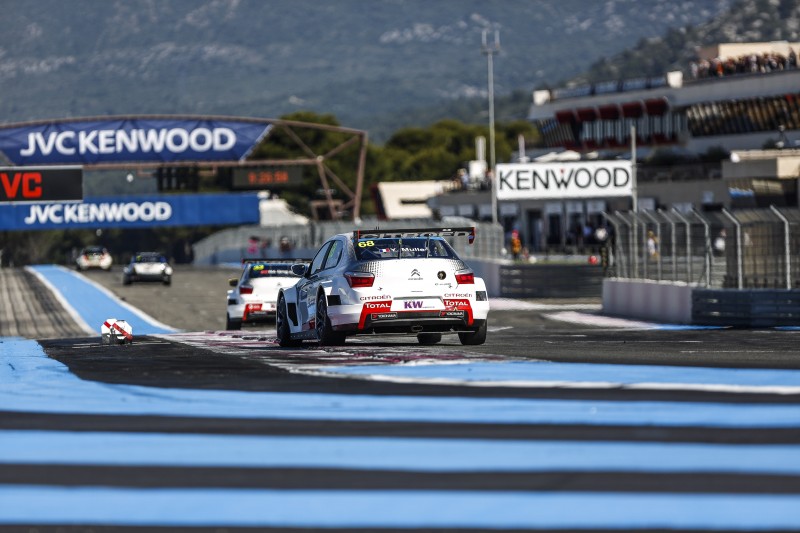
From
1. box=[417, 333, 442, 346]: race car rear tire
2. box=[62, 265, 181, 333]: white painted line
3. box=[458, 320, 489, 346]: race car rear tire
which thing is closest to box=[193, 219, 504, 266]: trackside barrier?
box=[62, 265, 181, 333]: white painted line

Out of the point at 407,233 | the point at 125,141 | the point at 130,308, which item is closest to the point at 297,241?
the point at 125,141

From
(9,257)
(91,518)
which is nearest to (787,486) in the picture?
(91,518)

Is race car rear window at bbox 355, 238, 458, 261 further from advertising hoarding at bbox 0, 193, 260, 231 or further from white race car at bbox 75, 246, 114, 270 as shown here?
advertising hoarding at bbox 0, 193, 260, 231

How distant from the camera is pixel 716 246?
27.4m

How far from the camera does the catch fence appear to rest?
81.0ft

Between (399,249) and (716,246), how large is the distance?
38.5 ft

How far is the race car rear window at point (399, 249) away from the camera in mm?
17078

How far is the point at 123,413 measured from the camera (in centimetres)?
1081

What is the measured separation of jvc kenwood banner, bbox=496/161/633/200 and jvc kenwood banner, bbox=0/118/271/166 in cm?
3360

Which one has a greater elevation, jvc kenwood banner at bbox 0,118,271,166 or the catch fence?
jvc kenwood banner at bbox 0,118,271,166

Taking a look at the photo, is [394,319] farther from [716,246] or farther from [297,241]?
[297,241]

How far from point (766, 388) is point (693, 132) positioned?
3053 inches

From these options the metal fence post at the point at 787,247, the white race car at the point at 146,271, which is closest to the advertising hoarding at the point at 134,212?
the white race car at the point at 146,271

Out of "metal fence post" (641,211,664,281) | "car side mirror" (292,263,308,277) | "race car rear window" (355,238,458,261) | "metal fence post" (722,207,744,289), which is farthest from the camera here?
"metal fence post" (641,211,664,281)
